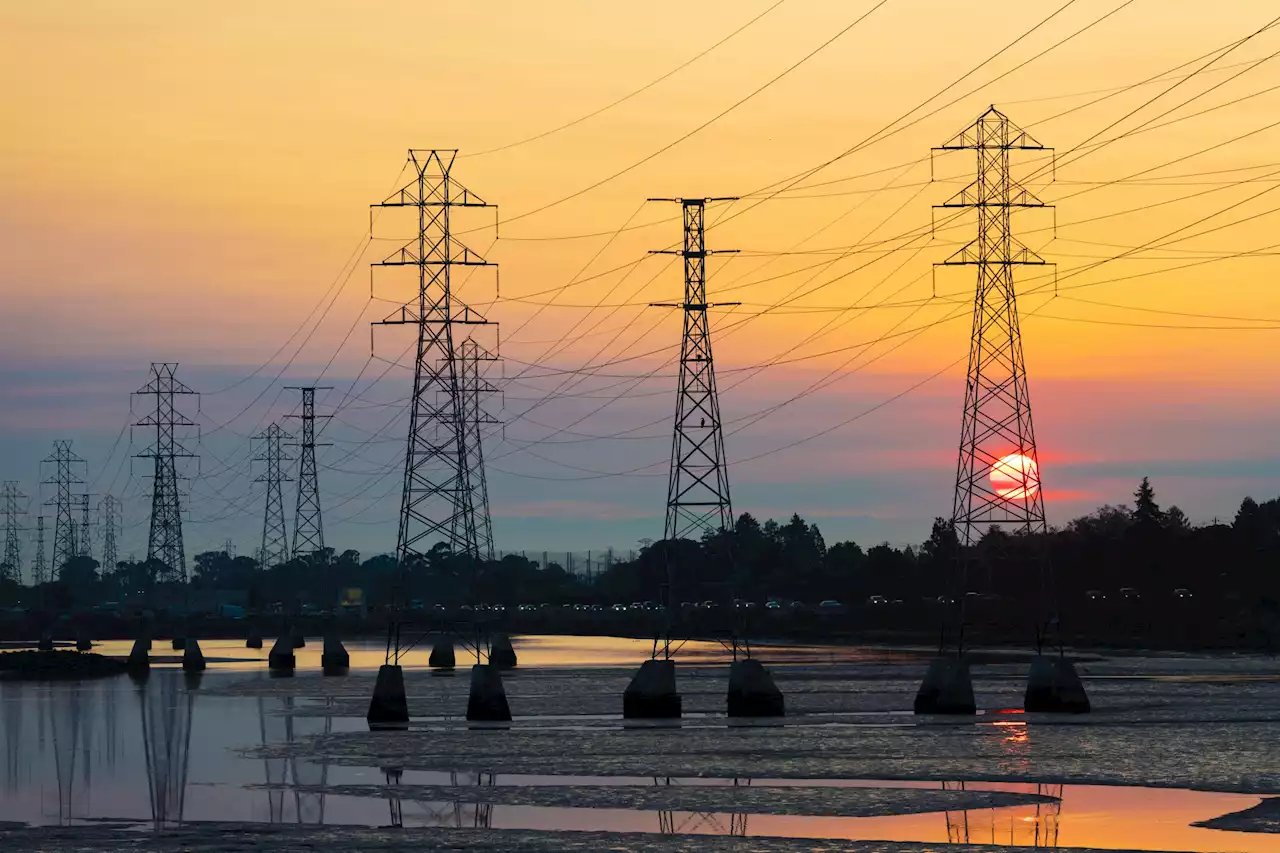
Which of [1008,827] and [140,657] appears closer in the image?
[1008,827]

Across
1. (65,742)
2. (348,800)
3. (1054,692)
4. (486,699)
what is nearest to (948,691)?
(1054,692)

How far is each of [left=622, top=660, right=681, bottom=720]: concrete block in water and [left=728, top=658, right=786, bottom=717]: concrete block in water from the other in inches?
67.6

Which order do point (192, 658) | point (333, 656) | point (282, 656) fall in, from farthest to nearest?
point (282, 656), point (333, 656), point (192, 658)

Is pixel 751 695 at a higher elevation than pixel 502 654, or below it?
below

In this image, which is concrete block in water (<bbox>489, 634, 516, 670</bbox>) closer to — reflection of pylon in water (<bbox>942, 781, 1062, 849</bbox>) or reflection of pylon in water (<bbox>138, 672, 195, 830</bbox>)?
reflection of pylon in water (<bbox>138, 672, 195, 830</bbox>)

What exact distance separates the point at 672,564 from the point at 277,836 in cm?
3294

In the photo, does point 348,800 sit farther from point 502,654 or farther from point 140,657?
point 140,657

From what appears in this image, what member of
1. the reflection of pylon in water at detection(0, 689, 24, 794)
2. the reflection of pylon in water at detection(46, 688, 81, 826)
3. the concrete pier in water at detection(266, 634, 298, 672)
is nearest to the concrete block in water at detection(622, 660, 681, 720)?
the reflection of pylon in water at detection(46, 688, 81, 826)

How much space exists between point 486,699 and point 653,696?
17.3 ft

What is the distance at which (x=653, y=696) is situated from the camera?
56.5 metres

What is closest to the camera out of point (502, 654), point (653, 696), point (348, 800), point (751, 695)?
point (348, 800)

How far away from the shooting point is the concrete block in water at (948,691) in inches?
2226

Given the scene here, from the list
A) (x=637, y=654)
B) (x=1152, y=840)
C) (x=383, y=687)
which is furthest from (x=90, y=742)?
(x=637, y=654)

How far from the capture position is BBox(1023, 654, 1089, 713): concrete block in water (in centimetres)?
5709
